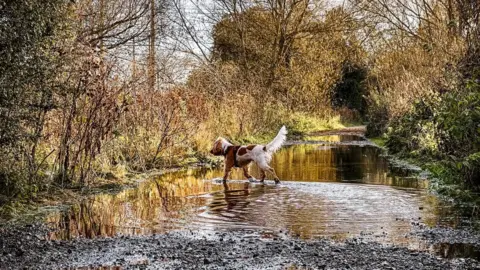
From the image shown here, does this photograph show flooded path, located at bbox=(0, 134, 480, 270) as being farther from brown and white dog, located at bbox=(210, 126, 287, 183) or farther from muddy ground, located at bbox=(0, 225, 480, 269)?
brown and white dog, located at bbox=(210, 126, 287, 183)

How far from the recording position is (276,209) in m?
9.23

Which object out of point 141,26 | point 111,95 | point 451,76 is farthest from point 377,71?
point 111,95

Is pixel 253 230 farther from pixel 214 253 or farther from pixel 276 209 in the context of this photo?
pixel 276 209

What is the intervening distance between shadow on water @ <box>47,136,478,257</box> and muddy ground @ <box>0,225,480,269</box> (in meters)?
0.42

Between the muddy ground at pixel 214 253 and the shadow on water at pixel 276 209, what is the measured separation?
0.42m

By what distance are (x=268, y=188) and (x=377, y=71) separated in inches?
748

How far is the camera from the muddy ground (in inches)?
228

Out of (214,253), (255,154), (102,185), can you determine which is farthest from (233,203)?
(214,253)

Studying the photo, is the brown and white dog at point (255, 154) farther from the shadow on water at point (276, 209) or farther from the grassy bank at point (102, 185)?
the grassy bank at point (102, 185)

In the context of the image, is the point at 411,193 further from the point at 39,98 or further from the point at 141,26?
the point at 141,26

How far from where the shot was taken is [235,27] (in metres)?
32.1

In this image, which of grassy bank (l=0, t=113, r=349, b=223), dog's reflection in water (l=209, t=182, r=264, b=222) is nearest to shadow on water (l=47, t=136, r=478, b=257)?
dog's reflection in water (l=209, t=182, r=264, b=222)

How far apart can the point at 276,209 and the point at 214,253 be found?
3095mm

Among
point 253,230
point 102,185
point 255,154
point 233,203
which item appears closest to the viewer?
point 253,230
